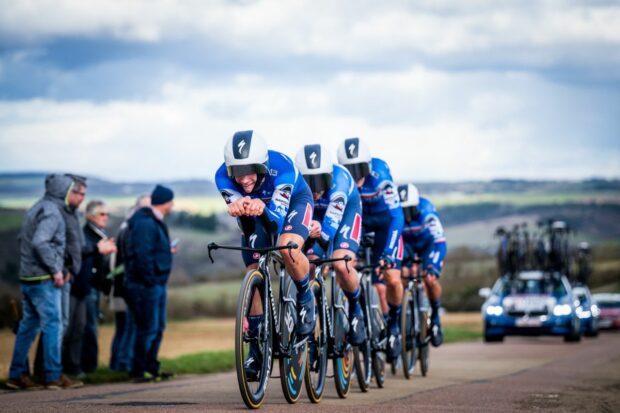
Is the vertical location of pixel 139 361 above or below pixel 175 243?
below

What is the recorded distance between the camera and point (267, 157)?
10094 mm

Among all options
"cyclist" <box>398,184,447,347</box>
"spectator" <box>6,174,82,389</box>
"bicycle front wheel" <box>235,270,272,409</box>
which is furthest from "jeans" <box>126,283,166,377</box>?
"bicycle front wheel" <box>235,270,272,409</box>

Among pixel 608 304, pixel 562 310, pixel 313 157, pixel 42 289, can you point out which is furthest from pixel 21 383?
pixel 608 304

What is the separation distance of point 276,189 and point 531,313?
1985 centimetres

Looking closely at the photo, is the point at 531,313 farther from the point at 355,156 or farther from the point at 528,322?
the point at 355,156

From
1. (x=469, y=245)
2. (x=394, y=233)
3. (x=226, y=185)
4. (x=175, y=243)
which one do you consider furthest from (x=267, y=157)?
(x=469, y=245)

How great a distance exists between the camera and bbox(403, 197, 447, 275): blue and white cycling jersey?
1667 cm

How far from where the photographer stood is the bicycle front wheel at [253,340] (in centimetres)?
923

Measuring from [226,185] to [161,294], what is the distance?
17.1 feet

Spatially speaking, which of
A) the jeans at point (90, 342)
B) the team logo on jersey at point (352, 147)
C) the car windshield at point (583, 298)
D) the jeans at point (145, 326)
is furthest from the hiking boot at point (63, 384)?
the car windshield at point (583, 298)

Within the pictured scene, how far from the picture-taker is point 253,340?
9.67 metres

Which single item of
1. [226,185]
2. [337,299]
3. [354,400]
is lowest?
[354,400]

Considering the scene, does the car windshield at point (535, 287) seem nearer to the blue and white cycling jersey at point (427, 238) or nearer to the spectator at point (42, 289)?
the blue and white cycling jersey at point (427, 238)

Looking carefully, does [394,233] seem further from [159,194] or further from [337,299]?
[159,194]
